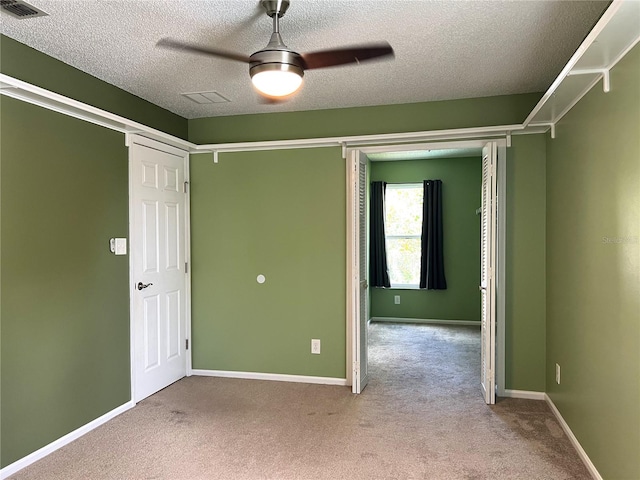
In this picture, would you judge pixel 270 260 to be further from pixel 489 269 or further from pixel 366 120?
pixel 489 269

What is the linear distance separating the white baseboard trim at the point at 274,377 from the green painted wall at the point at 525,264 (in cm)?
149

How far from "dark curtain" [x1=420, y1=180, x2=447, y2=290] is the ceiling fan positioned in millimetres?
4798

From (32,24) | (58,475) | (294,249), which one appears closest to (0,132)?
(32,24)

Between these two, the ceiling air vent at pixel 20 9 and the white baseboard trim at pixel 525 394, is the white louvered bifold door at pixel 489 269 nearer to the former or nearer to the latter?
the white baseboard trim at pixel 525 394

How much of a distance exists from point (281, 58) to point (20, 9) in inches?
54.9

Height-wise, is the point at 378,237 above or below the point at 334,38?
below

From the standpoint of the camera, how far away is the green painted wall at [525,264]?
11.9ft

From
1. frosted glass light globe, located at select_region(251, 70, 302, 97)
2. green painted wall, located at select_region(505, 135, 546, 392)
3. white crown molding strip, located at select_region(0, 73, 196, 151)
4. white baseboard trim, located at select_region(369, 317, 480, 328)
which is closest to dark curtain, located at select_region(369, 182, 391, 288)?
white baseboard trim, located at select_region(369, 317, 480, 328)

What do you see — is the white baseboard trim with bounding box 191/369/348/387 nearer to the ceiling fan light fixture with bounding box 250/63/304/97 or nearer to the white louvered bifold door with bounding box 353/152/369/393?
the white louvered bifold door with bounding box 353/152/369/393

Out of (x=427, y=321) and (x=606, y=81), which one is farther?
(x=427, y=321)

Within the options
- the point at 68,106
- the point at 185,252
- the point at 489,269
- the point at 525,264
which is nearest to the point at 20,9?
the point at 68,106

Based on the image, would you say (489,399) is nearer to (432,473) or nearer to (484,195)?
(432,473)

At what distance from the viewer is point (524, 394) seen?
3686mm

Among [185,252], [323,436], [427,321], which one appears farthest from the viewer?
[427,321]
